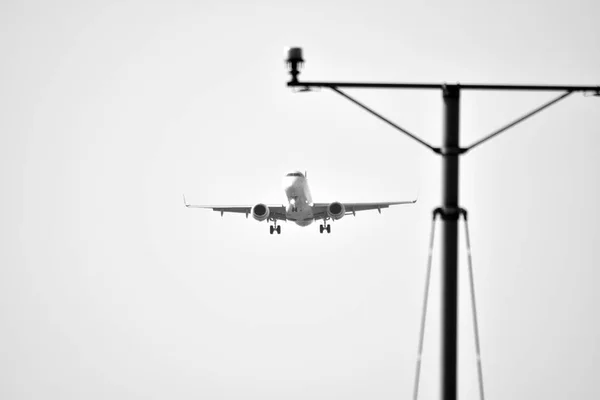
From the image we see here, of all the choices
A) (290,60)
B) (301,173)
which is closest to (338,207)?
(301,173)

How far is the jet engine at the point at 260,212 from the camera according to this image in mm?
60969

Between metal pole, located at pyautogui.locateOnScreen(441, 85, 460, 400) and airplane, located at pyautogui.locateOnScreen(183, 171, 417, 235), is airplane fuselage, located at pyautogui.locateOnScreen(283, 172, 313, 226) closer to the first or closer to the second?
airplane, located at pyautogui.locateOnScreen(183, 171, 417, 235)

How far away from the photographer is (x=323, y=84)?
327 inches

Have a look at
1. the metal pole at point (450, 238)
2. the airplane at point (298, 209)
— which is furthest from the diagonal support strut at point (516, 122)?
the airplane at point (298, 209)

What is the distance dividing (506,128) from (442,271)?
141 centimetres

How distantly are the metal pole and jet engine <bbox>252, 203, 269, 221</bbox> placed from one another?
52939 millimetres

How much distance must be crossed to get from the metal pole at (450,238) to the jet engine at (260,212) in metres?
52.9

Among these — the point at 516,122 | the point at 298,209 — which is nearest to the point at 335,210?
the point at 298,209

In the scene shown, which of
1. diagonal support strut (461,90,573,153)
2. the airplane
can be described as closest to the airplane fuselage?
the airplane

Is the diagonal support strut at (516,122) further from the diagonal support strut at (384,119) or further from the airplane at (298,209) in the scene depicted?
the airplane at (298,209)

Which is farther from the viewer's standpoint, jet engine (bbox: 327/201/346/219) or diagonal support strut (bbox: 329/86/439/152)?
jet engine (bbox: 327/201/346/219)

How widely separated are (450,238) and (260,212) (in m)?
53.3

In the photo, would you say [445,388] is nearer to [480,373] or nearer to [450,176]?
[480,373]

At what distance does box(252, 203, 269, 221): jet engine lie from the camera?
60969 mm
